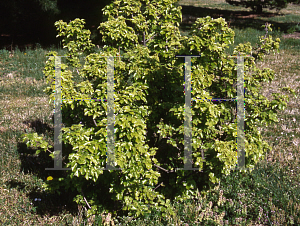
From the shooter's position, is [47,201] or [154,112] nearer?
[154,112]

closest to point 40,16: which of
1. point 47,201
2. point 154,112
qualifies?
point 47,201

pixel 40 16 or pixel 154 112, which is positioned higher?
pixel 40 16

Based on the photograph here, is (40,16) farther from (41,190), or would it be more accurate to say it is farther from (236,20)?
(236,20)

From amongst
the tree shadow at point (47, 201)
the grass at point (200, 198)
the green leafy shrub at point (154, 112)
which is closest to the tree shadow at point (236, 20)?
the grass at point (200, 198)

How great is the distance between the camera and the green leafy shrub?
2.92 m

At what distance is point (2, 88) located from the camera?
321 inches

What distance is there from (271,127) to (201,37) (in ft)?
12.3

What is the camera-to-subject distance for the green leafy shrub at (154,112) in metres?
2.92

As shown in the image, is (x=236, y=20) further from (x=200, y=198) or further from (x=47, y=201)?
(x=47, y=201)

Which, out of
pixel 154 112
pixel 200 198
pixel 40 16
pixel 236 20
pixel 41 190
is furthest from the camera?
pixel 236 20

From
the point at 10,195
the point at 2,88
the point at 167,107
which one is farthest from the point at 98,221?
the point at 2,88

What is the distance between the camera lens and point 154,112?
351cm

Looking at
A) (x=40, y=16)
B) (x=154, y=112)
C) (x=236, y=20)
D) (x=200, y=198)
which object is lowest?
(x=200, y=198)

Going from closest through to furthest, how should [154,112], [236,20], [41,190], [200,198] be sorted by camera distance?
[154,112]
[200,198]
[41,190]
[236,20]
